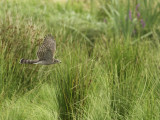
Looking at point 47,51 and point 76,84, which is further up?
point 47,51

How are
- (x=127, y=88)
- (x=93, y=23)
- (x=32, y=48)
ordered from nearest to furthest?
1. (x=127, y=88)
2. (x=32, y=48)
3. (x=93, y=23)

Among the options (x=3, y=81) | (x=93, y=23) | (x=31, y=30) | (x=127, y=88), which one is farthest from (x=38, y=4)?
(x=127, y=88)

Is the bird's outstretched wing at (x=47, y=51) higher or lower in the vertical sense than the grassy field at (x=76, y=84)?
higher

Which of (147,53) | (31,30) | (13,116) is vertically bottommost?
(13,116)

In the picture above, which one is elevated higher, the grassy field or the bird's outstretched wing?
the bird's outstretched wing

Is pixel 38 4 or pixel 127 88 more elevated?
pixel 38 4

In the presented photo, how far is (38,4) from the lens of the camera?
327 inches

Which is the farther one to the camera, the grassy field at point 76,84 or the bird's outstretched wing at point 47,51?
the grassy field at point 76,84

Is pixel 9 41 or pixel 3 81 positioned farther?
pixel 9 41

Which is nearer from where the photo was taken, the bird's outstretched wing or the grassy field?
the bird's outstretched wing

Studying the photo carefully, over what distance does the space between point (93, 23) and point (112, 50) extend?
2.87 metres

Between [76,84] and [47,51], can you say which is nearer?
[47,51]

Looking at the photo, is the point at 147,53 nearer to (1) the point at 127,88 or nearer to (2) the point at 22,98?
(1) the point at 127,88

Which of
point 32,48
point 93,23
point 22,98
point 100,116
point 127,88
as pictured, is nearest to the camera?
point 100,116
